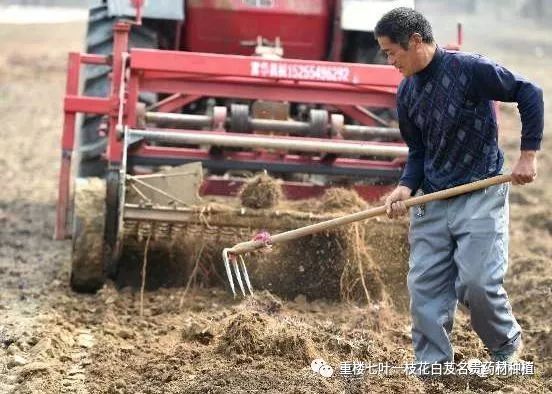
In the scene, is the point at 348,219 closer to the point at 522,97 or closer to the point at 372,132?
the point at 522,97

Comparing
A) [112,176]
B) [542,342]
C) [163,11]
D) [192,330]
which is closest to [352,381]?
[192,330]

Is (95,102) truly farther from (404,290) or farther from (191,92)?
(404,290)

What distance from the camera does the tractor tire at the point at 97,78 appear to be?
22.1 feet

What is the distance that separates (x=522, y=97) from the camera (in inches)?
159

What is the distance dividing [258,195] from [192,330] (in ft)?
3.35

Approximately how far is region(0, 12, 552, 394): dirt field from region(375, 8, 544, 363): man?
272mm

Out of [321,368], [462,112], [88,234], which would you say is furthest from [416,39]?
[88,234]

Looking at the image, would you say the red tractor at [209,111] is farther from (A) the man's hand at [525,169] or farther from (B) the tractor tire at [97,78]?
(A) the man's hand at [525,169]

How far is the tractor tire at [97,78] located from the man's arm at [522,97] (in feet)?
10.6

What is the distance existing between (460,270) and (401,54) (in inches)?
35.9

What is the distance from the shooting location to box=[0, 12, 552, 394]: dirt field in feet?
13.9

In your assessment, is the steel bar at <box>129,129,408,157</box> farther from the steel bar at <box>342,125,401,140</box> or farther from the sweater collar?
the sweater collar

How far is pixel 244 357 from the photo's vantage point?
4426 mm

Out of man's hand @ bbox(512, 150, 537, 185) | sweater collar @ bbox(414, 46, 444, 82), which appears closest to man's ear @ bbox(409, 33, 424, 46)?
sweater collar @ bbox(414, 46, 444, 82)
